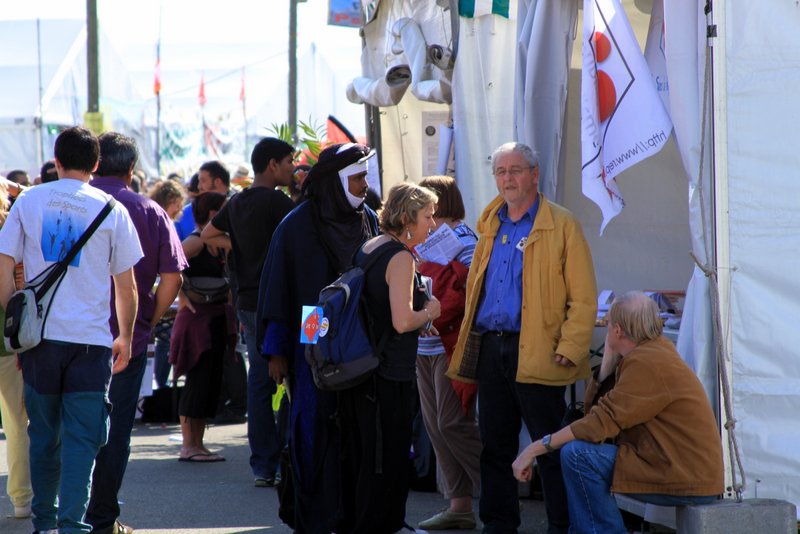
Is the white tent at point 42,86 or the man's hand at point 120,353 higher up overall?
the white tent at point 42,86

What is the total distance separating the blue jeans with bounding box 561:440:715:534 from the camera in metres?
4.90

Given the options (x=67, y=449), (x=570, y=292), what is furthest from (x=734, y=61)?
(x=67, y=449)

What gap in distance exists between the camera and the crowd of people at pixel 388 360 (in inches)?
192

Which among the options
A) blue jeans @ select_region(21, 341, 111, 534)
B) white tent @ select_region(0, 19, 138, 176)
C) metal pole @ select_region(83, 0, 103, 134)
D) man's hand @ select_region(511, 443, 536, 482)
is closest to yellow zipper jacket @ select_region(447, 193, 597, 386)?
man's hand @ select_region(511, 443, 536, 482)

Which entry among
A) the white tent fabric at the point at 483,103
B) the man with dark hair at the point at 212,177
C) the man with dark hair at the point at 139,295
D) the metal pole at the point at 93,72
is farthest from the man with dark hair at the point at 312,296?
the metal pole at the point at 93,72

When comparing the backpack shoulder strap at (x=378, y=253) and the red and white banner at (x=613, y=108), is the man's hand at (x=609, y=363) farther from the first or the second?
the backpack shoulder strap at (x=378, y=253)

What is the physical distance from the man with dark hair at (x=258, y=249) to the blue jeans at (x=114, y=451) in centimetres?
146

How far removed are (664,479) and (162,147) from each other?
79.8ft

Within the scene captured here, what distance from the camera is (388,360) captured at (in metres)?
5.16

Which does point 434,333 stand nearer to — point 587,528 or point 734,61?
point 587,528

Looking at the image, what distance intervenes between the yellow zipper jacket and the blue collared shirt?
8 centimetres

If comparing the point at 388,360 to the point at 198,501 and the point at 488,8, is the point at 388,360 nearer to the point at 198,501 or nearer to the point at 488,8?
the point at 198,501

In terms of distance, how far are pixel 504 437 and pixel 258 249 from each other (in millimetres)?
2226

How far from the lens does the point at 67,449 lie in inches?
205
